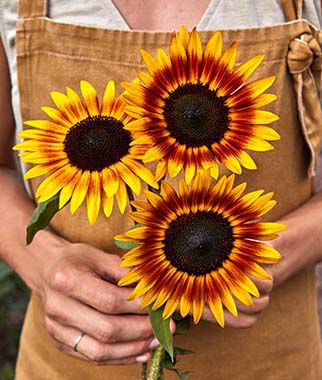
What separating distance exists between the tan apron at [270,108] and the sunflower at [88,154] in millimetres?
290

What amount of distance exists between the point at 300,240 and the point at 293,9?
11.5 inches

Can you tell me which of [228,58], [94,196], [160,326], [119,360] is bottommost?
[119,360]

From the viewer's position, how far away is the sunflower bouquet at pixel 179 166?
51cm

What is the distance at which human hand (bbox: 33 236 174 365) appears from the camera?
678mm

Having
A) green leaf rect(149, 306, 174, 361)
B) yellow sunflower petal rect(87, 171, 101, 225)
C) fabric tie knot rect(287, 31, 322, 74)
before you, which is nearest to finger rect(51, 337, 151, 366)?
green leaf rect(149, 306, 174, 361)

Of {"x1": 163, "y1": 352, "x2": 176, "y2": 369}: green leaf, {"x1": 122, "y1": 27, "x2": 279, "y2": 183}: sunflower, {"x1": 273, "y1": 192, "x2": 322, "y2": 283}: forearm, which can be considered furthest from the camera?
{"x1": 273, "y1": 192, "x2": 322, "y2": 283}: forearm

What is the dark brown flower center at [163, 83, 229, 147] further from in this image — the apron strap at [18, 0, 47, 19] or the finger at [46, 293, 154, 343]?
the apron strap at [18, 0, 47, 19]

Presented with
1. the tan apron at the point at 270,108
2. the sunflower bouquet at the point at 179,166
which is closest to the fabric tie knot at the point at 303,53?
the tan apron at the point at 270,108

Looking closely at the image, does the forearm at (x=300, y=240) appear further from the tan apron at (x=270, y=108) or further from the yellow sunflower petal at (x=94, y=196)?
the yellow sunflower petal at (x=94, y=196)

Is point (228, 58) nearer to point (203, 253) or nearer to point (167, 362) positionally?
A: point (203, 253)

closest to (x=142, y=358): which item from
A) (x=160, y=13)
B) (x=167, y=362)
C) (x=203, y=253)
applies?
(x=167, y=362)

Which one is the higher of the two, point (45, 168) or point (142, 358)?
point (45, 168)

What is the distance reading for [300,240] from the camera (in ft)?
2.65

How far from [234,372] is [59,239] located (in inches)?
11.7
